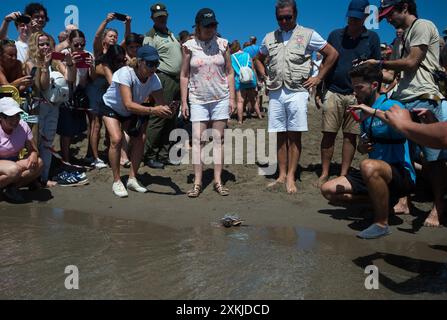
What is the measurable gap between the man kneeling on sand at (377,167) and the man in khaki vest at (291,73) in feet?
3.66

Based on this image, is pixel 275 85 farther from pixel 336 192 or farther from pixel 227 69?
pixel 336 192

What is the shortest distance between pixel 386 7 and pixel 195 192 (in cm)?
285

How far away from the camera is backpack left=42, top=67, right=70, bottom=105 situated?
18.5 ft

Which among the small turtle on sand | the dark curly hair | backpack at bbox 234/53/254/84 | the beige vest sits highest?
the dark curly hair

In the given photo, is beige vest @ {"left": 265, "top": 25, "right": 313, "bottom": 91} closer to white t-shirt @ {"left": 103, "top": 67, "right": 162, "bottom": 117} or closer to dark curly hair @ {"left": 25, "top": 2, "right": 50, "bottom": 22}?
white t-shirt @ {"left": 103, "top": 67, "right": 162, "bottom": 117}

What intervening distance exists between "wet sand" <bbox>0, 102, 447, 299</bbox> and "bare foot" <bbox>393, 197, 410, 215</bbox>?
0.38 ft

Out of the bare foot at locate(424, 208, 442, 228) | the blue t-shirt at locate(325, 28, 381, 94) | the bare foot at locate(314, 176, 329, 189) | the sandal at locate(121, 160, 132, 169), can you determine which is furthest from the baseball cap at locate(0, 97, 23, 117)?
the bare foot at locate(424, 208, 442, 228)

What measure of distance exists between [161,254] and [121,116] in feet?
8.18

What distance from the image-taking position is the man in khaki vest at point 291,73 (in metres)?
5.36

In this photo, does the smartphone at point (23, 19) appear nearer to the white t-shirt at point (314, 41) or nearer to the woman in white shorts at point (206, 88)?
the woman in white shorts at point (206, 88)

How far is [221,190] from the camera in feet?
17.6

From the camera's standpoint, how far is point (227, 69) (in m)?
5.50

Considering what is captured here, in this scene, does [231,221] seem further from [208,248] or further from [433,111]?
[433,111]

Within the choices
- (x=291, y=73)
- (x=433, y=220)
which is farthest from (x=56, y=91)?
(x=433, y=220)
